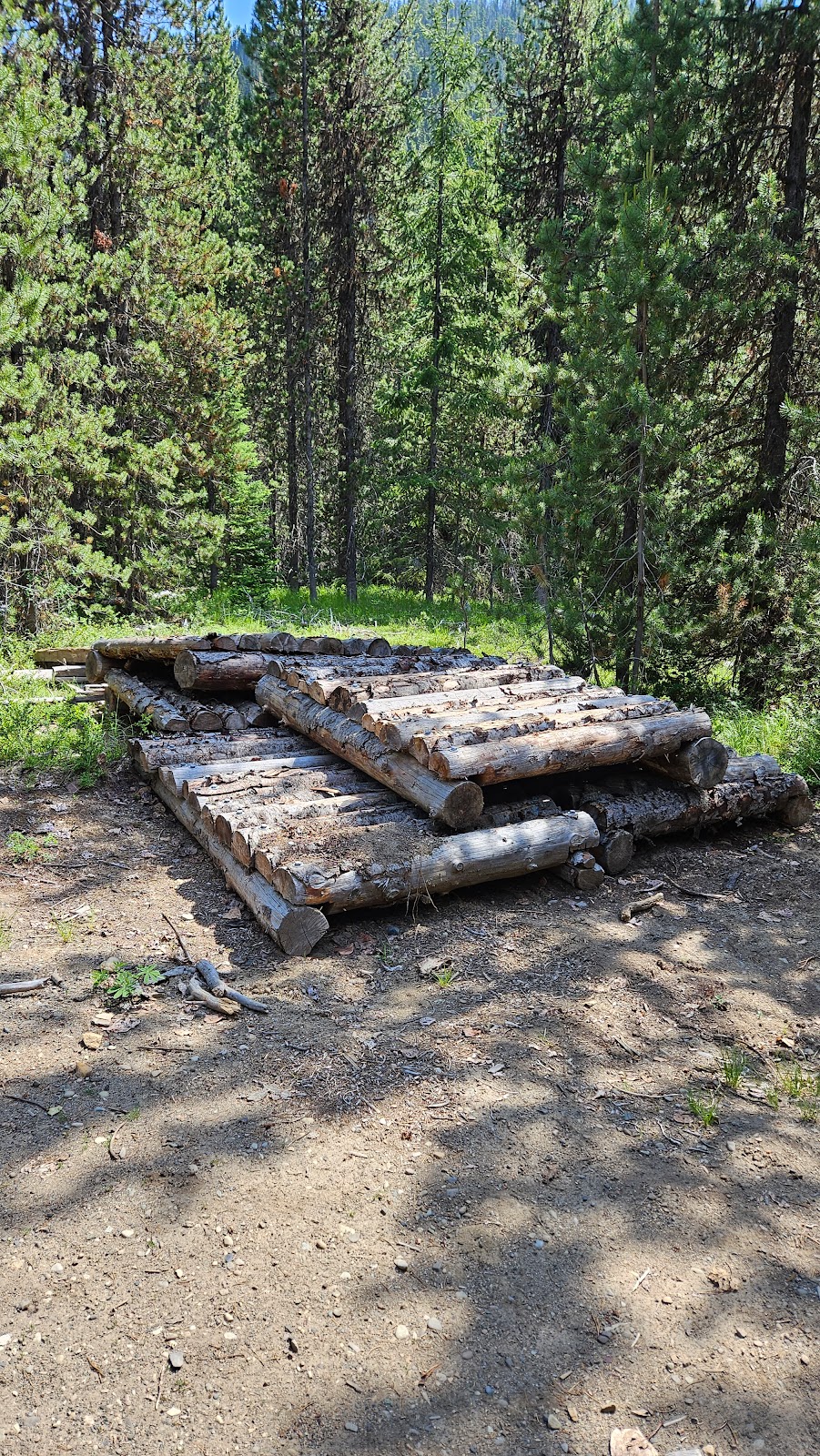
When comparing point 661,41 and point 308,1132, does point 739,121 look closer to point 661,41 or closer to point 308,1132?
point 661,41

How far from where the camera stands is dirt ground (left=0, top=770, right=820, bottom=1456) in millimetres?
2627

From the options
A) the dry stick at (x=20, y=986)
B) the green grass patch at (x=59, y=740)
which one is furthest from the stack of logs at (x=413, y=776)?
the dry stick at (x=20, y=986)

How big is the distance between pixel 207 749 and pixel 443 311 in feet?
55.4

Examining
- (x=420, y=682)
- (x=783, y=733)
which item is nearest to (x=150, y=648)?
(x=420, y=682)

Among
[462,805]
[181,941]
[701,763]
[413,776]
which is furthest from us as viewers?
[701,763]

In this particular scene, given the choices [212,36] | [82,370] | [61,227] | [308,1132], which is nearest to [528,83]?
[61,227]

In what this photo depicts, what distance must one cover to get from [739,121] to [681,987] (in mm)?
10313

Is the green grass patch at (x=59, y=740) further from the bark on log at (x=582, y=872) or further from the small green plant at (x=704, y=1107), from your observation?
the small green plant at (x=704, y=1107)

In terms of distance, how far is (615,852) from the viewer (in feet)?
21.4

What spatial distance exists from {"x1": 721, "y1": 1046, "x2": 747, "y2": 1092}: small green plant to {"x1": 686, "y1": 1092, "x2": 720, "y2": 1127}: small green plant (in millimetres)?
133

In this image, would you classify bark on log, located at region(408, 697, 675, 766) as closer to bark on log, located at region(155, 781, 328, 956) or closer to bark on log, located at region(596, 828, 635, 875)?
bark on log, located at region(596, 828, 635, 875)

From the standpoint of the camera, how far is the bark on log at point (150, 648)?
912 cm

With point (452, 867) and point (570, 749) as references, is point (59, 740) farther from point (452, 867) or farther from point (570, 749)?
point (570, 749)

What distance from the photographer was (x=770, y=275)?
9.87 meters
